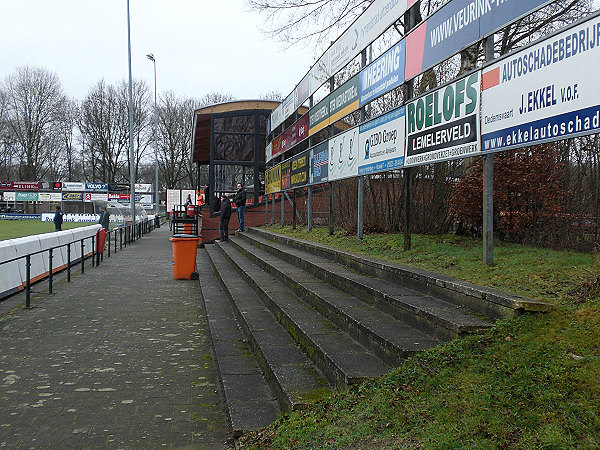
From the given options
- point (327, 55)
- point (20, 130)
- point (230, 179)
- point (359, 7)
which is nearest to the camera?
point (327, 55)

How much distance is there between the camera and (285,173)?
16.1 metres

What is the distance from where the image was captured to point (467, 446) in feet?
8.80

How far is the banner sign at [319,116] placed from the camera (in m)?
11.5

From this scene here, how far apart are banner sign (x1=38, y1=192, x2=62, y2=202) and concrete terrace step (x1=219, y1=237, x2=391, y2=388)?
5422 centimetres

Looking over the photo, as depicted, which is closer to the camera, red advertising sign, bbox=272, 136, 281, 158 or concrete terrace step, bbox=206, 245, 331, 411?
concrete terrace step, bbox=206, 245, 331, 411

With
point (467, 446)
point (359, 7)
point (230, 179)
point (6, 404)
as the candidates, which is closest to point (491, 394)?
point (467, 446)

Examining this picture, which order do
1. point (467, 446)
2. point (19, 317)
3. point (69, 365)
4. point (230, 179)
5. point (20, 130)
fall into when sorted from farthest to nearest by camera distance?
point (20, 130) < point (230, 179) < point (19, 317) < point (69, 365) < point (467, 446)

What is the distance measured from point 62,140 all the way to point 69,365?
212 feet

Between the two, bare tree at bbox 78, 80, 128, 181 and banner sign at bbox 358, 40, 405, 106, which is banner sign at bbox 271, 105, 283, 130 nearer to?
banner sign at bbox 358, 40, 405, 106

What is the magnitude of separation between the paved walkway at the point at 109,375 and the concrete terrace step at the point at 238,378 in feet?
0.61

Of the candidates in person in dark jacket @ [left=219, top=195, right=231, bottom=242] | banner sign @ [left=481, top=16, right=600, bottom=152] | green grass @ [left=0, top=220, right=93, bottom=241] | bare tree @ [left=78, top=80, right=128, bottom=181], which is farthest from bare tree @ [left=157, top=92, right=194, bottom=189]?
banner sign @ [left=481, top=16, right=600, bottom=152]

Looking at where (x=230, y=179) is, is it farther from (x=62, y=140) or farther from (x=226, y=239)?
(x=62, y=140)

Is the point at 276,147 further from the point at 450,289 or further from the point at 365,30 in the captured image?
the point at 450,289

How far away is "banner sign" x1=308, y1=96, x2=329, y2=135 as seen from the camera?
1151cm
